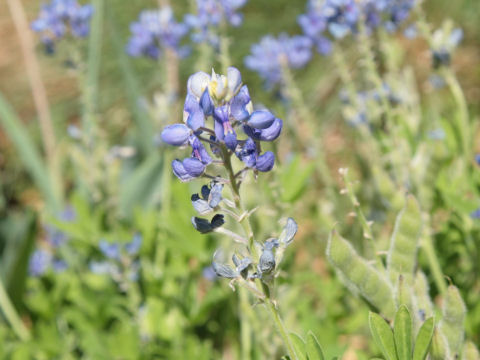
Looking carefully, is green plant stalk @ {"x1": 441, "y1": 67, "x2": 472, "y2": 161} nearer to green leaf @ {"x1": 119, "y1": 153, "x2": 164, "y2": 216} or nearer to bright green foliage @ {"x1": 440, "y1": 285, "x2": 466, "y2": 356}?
bright green foliage @ {"x1": 440, "y1": 285, "x2": 466, "y2": 356}

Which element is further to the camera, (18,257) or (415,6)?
(18,257)

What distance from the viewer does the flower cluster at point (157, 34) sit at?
2003 millimetres

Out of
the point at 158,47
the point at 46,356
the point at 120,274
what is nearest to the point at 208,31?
Answer: the point at 158,47

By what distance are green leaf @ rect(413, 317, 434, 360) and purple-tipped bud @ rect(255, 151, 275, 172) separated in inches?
11.7

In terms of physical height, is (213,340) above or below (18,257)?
below

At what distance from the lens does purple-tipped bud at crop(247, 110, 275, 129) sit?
719mm

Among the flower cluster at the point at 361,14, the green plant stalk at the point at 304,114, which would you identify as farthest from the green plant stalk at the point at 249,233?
the green plant stalk at the point at 304,114

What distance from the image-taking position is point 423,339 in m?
0.79

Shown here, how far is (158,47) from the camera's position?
2.08 m

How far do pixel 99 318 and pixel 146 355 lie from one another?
234 mm

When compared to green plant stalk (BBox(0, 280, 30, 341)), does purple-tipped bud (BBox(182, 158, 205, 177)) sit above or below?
below

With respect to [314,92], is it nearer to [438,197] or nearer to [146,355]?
[438,197]

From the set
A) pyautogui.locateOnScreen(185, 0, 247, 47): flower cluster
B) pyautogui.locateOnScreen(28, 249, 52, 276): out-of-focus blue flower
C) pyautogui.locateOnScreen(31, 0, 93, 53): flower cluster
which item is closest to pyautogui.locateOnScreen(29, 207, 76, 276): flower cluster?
pyautogui.locateOnScreen(28, 249, 52, 276): out-of-focus blue flower

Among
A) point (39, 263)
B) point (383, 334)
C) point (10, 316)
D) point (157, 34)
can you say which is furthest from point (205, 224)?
point (39, 263)
